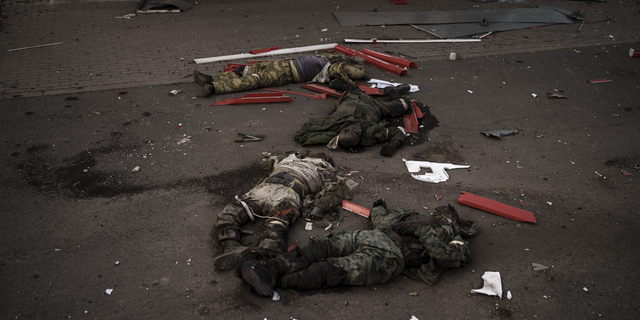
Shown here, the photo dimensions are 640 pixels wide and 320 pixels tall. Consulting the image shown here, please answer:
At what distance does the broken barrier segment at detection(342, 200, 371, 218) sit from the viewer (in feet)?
14.4

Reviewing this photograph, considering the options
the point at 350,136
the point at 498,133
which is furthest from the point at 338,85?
the point at 498,133

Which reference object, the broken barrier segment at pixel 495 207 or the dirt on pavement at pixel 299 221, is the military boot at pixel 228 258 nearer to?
the dirt on pavement at pixel 299 221

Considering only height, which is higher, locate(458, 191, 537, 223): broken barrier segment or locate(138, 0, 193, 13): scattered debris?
locate(138, 0, 193, 13): scattered debris

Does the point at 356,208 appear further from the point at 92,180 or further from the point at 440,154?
the point at 92,180

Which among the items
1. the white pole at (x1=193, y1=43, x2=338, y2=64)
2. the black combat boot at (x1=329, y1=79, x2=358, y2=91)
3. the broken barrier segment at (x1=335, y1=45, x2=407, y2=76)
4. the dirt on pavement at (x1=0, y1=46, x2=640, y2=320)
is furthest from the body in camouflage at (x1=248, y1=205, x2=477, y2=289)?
the white pole at (x1=193, y1=43, x2=338, y2=64)

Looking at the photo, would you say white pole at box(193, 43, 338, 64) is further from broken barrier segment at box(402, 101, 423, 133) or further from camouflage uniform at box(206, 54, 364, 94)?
broken barrier segment at box(402, 101, 423, 133)

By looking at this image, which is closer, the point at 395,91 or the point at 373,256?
the point at 373,256

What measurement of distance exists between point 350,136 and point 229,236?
2328 millimetres

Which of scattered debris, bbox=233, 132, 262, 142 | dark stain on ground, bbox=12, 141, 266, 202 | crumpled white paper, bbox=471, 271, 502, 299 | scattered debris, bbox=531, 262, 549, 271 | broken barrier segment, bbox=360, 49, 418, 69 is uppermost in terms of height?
broken barrier segment, bbox=360, 49, 418, 69

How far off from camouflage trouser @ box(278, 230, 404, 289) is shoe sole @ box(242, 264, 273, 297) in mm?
154

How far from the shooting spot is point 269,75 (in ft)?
23.5

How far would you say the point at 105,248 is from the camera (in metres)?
3.86

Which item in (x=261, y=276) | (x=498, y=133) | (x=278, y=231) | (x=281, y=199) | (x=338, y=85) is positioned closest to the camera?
(x=261, y=276)

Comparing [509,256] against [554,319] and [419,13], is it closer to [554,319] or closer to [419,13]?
[554,319]
